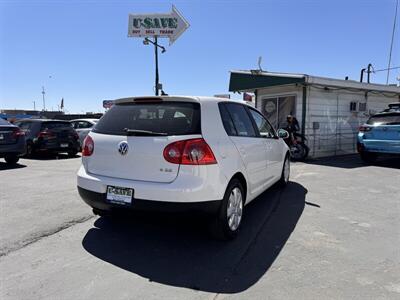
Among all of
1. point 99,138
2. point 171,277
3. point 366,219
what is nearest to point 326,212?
point 366,219

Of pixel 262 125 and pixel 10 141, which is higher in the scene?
pixel 262 125

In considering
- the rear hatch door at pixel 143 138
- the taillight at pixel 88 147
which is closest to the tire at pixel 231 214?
the rear hatch door at pixel 143 138

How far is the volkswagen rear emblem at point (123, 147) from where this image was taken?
3.60 m

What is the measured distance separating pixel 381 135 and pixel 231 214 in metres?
7.55

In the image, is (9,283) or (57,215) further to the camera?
(57,215)

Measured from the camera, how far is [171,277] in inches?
121

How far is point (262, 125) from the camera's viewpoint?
5.49 m

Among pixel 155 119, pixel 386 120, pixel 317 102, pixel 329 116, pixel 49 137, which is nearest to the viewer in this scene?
pixel 155 119

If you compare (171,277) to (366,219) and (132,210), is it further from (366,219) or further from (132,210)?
(366,219)

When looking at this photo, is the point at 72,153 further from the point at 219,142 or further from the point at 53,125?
the point at 219,142

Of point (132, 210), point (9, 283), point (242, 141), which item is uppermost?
point (242, 141)

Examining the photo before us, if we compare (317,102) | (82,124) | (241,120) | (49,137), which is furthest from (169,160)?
(82,124)

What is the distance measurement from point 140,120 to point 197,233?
5.14 ft

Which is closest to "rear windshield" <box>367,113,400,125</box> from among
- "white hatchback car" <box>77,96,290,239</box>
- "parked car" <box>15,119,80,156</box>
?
"white hatchback car" <box>77,96,290,239</box>
